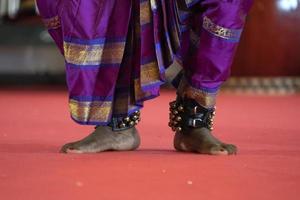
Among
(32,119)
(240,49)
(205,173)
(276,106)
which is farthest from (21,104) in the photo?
(205,173)

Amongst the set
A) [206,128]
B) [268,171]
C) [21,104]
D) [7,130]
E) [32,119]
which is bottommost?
[21,104]

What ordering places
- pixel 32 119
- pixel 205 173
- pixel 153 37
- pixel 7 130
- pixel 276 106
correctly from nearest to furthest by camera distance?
1. pixel 205 173
2. pixel 153 37
3. pixel 7 130
4. pixel 32 119
5. pixel 276 106

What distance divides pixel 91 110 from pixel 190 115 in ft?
0.97

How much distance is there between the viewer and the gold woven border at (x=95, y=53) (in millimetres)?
2203

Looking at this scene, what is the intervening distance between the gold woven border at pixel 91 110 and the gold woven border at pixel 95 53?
0.12 m

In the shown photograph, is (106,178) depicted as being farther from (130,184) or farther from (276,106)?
(276,106)

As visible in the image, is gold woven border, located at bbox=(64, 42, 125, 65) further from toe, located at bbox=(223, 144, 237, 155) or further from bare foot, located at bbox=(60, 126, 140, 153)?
toe, located at bbox=(223, 144, 237, 155)

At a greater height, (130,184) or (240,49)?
(130,184)

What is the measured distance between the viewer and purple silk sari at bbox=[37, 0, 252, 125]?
6.98 ft

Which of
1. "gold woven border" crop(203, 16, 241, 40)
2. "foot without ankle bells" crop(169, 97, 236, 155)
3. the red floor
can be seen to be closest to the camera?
the red floor

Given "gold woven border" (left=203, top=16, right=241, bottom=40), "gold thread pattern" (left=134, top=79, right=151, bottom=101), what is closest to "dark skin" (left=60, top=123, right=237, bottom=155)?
"gold thread pattern" (left=134, top=79, right=151, bottom=101)

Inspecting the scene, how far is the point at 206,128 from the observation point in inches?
89.0

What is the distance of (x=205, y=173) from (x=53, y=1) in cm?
79

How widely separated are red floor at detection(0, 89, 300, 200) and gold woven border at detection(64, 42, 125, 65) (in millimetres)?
275
